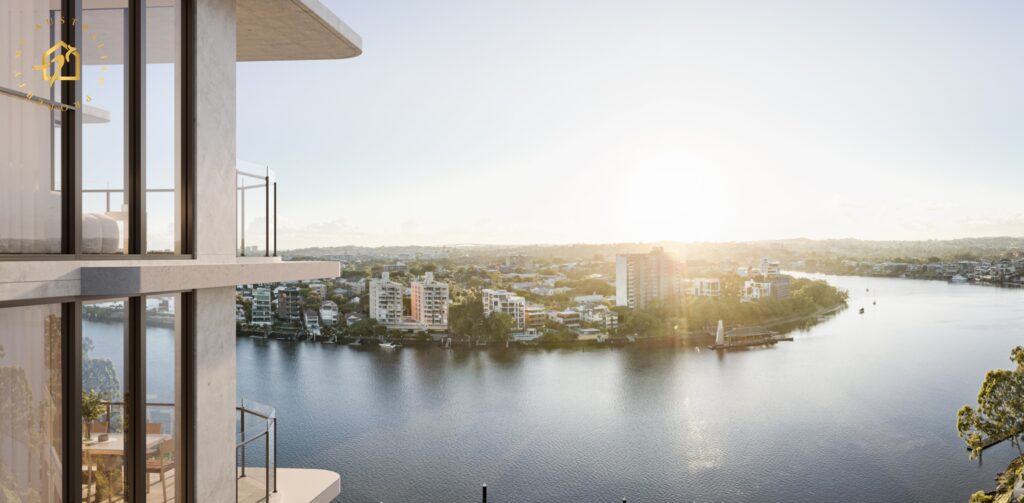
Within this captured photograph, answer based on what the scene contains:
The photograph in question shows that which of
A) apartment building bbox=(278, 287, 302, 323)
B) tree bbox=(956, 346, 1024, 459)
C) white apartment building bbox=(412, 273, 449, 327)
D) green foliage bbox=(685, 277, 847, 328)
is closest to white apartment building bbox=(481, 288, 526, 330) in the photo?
white apartment building bbox=(412, 273, 449, 327)

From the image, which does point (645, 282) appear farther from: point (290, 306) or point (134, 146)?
point (134, 146)

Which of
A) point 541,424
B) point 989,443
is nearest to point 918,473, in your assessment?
point 541,424

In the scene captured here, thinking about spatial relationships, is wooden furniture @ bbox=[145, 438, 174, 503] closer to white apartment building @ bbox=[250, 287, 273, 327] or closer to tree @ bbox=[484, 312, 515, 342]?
tree @ bbox=[484, 312, 515, 342]

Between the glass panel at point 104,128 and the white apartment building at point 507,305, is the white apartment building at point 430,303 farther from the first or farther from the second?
the glass panel at point 104,128

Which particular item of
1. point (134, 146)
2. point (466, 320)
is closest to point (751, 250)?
point (466, 320)

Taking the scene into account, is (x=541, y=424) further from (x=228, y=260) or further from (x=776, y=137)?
(x=776, y=137)

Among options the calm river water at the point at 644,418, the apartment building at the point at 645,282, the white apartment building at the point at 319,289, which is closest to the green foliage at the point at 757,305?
the apartment building at the point at 645,282

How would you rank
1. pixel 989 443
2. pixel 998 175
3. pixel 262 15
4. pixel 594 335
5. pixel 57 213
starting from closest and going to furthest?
pixel 57 213
pixel 262 15
pixel 989 443
pixel 594 335
pixel 998 175
